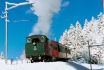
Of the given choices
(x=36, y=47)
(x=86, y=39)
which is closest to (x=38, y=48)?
(x=36, y=47)

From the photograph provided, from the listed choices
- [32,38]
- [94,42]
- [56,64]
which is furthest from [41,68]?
[94,42]

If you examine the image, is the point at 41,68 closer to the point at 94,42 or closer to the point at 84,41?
the point at 94,42

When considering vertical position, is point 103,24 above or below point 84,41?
above

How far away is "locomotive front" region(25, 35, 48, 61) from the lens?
35.2 meters

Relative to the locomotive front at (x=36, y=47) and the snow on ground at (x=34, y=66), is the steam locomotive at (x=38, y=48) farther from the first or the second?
the snow on ground at (x=34, y=66)

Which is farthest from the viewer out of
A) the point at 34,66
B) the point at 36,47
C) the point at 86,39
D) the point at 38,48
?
the point at 86,39

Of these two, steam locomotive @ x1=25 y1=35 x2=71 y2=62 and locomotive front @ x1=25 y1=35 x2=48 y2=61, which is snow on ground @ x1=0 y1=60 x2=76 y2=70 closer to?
steam locomotive @ x1=25 y1=35 x2=71 y2=62

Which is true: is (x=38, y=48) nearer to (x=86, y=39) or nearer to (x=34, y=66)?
(x=34, y=66)

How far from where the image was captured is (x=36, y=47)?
3553cm

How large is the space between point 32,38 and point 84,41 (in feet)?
136

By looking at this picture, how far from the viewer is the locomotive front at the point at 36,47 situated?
116ft

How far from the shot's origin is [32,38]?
36438 millimetres

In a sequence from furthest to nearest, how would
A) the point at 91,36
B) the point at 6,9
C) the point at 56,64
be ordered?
1. the point at 91,36
2. the point at 56,64
3. the point at 6,9

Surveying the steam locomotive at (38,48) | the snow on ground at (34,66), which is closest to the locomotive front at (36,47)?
the steam locomotive at (38,48)
